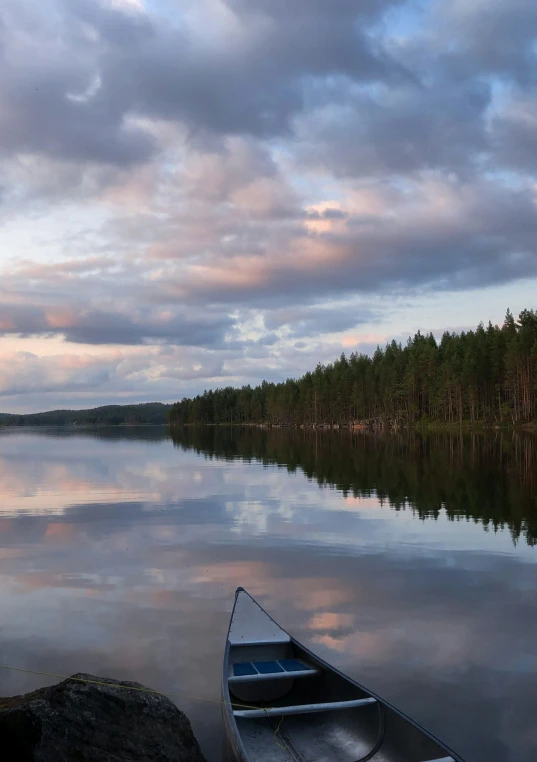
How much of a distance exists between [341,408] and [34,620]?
546ft

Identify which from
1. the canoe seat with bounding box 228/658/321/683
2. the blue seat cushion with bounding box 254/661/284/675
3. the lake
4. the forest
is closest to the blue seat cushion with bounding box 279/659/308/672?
the canoe seat with bounding box 228/658/321/683

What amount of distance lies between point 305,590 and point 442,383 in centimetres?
11978

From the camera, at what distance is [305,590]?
16641mm

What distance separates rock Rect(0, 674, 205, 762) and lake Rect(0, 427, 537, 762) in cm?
120

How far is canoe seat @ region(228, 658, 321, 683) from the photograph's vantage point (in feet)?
31.3

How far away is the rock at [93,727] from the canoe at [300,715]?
2.45ft

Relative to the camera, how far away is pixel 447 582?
56.2 feet

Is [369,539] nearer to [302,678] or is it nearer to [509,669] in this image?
[509,669]

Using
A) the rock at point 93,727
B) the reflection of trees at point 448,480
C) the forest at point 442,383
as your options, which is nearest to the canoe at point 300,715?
the rock at point 93,727

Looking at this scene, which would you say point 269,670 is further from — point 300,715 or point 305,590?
point 305,590

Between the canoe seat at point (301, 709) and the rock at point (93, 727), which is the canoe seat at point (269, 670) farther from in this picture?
the rock at point (93, 727)

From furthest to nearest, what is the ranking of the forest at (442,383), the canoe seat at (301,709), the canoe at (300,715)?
the forest at (442,383) → the canoe seat at (301,709) → the canoe at (300,715)

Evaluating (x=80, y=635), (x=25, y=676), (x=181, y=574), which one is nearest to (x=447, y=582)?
(x=181, y=574)

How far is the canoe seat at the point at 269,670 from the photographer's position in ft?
31.3
